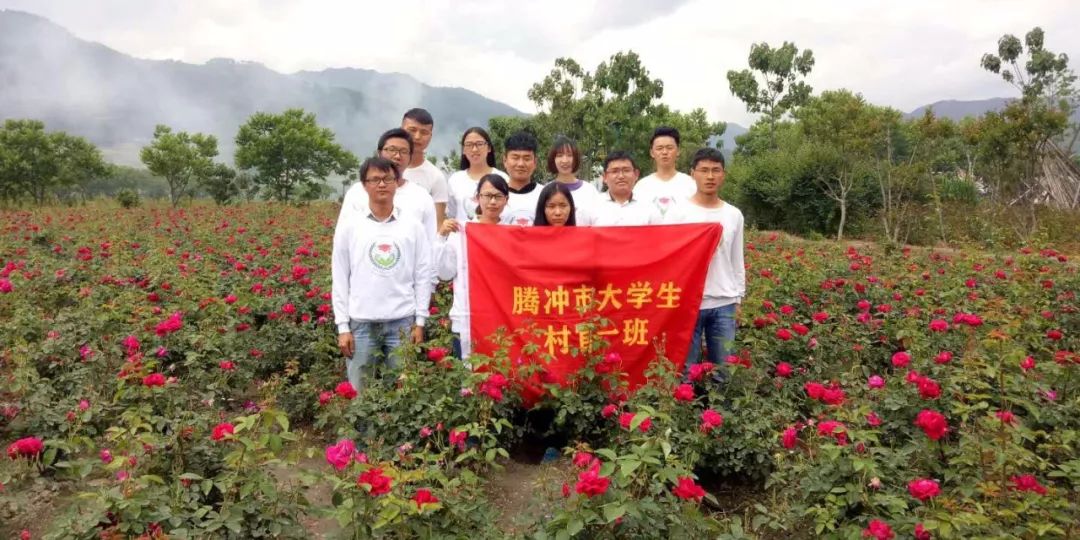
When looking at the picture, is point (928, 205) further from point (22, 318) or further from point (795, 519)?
→ point (22, 318)

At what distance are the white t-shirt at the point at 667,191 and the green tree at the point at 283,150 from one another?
128 feet

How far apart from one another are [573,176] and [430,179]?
1.01 metres

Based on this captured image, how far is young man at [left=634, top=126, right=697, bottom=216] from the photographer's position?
14.1 ft

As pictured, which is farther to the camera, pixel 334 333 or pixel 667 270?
pixel 334 333

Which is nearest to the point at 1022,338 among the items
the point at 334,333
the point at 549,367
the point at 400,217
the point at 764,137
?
the point at 549,367

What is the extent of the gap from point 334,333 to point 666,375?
2409 mm

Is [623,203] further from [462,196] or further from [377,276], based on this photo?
[377,276]

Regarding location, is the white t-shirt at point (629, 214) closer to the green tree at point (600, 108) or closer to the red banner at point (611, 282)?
the red banner at point (611, 282)

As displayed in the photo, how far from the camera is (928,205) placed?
1881 centimetres

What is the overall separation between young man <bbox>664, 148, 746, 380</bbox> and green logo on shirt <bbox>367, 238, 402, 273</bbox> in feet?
5.41

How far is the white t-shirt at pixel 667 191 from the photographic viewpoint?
4293 mm

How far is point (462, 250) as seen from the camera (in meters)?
3.77

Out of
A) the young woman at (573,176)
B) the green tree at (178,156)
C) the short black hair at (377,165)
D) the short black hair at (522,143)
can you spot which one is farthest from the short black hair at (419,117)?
the green tree at (178,156)

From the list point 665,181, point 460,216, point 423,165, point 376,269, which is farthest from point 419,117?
point 665,181
